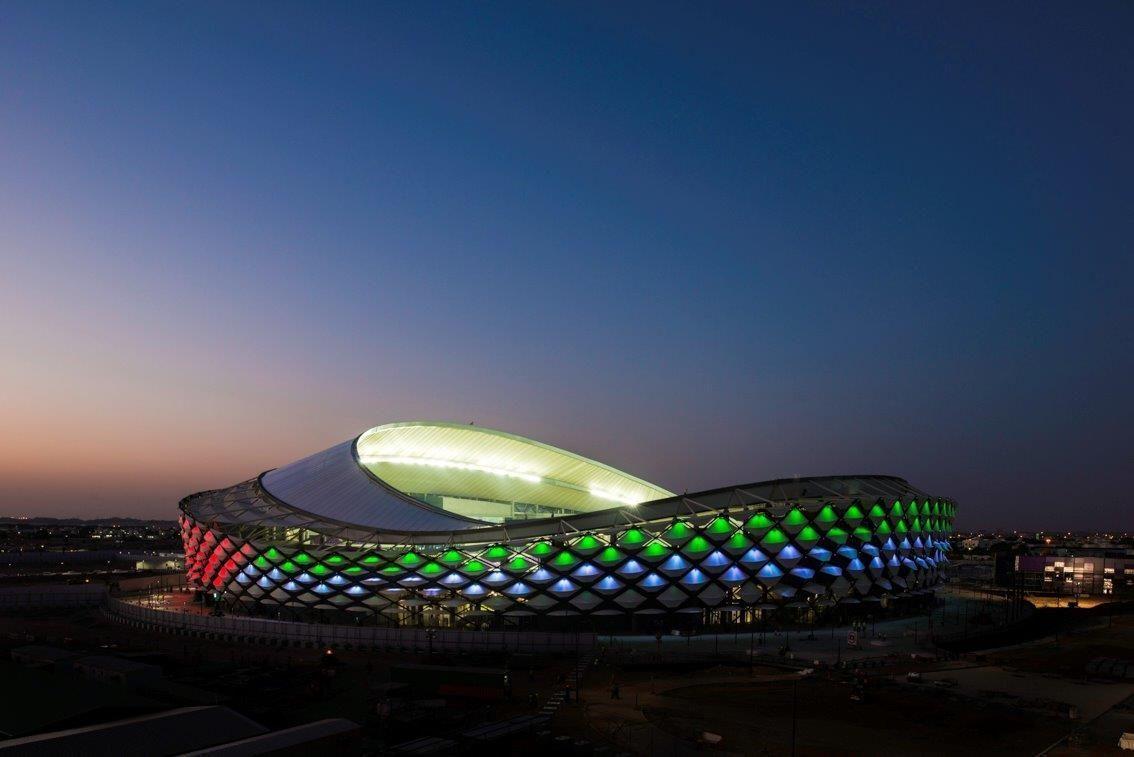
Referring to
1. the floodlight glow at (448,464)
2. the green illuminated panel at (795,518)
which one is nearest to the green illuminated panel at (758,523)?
the green illuminated panel at (795,518)

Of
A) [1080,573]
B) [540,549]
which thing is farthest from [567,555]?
[1080,573]

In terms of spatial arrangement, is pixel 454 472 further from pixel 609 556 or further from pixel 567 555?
pixel 609 556

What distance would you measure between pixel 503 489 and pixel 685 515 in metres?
25.6

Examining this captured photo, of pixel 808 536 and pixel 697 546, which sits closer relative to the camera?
pixel 697 546

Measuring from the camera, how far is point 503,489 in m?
79.1

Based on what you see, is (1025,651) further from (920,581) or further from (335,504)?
(335,504)

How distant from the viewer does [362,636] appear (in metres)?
52.2

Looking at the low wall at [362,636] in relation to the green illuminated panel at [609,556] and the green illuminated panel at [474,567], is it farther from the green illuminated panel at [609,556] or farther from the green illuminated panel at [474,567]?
the green illuminated panel at [609,556]

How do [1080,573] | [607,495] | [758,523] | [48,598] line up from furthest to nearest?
[1080,573]
[607,495]
[48,598]
[758,523]

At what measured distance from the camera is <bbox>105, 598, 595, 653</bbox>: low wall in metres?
49.2

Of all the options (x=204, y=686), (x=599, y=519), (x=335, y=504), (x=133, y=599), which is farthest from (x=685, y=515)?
(x=133, y=599)

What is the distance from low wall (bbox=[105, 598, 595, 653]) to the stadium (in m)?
3.89

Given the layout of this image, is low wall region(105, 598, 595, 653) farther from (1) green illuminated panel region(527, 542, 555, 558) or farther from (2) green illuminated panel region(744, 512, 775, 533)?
(2) green illuminated panel region(744, 512, 775, 533)

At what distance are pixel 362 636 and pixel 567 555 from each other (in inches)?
565
